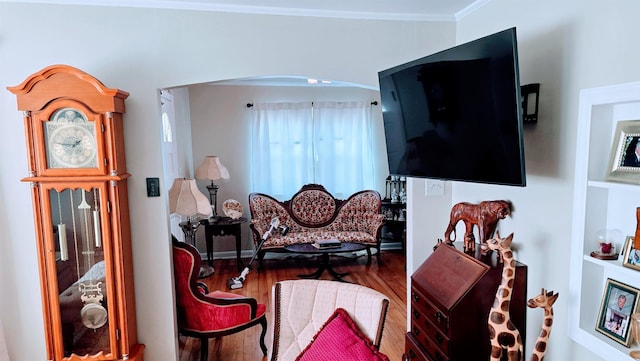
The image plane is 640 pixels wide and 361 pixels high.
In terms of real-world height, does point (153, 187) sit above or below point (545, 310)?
above

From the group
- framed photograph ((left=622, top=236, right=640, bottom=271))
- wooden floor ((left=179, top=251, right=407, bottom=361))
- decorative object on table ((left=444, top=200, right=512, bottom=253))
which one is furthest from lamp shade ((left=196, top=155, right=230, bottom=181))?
framed photograph ((left=622, top=236, right=640, bottom=271))

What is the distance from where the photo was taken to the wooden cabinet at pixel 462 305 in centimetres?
179

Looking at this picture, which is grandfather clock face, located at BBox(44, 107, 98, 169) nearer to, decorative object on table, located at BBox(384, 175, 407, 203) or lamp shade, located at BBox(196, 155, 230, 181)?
lamp shade, located at BBox(196, 155, 230, 181)

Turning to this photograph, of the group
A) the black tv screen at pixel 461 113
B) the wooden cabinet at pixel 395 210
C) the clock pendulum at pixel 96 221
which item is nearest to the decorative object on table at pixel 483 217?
the black tv screen at pixel 461 113

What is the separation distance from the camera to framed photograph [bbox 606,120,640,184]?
4.64 ft

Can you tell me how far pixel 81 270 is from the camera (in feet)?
7.34

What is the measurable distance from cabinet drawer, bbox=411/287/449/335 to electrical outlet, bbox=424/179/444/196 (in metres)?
0.81

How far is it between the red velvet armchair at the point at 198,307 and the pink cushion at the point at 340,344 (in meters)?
0.94

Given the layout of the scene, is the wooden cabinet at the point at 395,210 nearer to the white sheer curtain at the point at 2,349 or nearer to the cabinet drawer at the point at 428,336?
the cabinet drawer at the point at 428,336

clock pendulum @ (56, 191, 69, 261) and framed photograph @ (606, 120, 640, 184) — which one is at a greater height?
framed photograph @ (606, 120, 640, 184)

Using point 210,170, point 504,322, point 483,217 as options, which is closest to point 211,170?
point 210,170

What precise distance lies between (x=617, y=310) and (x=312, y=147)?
4287 millimetres

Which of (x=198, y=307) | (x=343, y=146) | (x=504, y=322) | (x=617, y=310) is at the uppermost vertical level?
(x=343, y=146)

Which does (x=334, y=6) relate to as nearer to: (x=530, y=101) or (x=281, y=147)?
(x=530, y=101)
